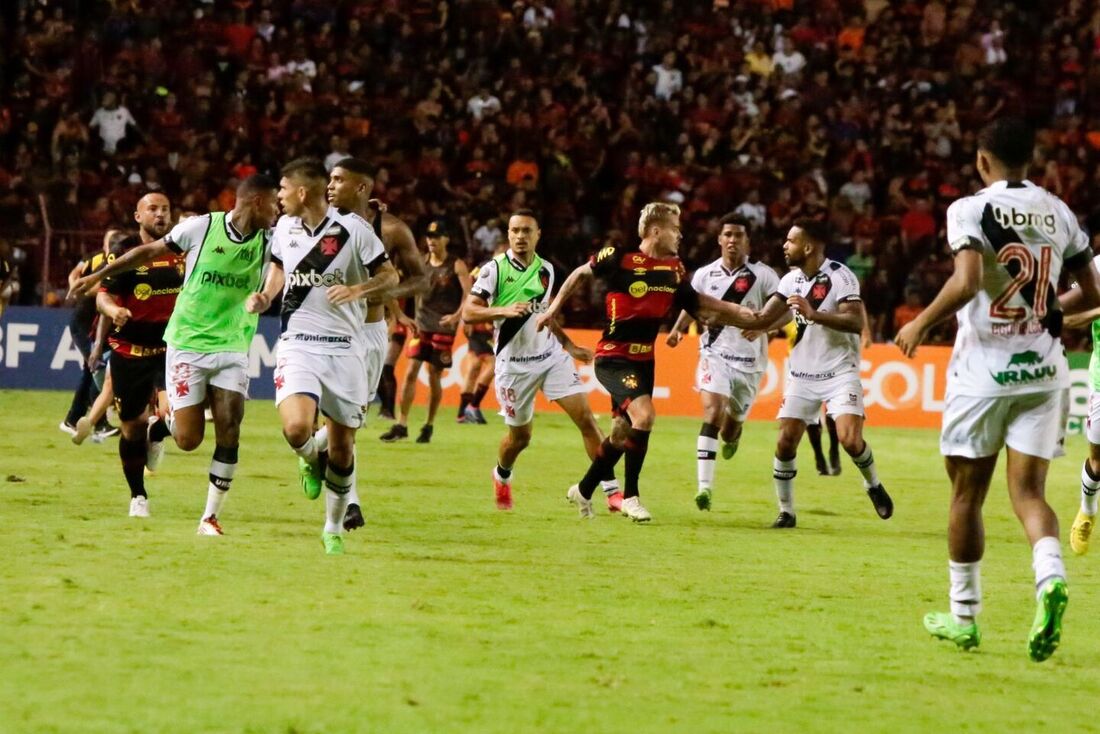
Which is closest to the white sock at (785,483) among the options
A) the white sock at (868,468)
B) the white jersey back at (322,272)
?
the white sock at (868,468)

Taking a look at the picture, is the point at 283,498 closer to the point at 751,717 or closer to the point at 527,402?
the point at 527,402

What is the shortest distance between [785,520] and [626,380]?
1.76 m

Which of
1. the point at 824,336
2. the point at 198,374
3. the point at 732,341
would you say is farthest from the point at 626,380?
the point at 198,374

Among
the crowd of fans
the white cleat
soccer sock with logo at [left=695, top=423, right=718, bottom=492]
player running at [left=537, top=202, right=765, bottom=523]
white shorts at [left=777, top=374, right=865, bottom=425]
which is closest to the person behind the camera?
player running at [left=537, top=202, right=765, bottom=523]

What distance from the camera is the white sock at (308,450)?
37.1ft

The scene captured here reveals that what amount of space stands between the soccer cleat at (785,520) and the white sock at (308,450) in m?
4.09

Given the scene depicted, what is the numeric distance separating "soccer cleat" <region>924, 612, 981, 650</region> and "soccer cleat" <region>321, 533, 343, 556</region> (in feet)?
13.3

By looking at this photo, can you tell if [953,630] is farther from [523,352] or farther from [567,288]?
[523,352]

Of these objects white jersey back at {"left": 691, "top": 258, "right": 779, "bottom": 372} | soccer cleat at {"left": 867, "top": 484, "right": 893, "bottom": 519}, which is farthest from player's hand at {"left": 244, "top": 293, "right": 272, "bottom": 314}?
white jersey back at {"left": 691, "top": 258, "right": 779, "bottom": 372}

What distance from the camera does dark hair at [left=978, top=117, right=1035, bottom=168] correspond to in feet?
26.1

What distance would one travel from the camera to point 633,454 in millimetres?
13891

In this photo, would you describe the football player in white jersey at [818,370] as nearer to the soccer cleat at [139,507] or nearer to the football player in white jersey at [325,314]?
the football player in white jersey at [325,314]

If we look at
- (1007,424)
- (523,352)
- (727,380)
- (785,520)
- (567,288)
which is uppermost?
(567,288)

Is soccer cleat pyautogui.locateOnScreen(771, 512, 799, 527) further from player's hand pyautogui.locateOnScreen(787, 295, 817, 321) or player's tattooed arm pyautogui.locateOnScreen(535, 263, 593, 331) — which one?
player's hand pyautogui.locateOnScreen(787, 295, 817, 321)
